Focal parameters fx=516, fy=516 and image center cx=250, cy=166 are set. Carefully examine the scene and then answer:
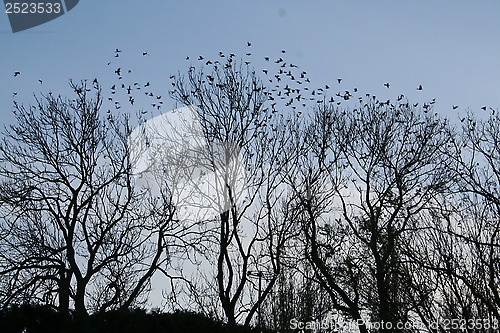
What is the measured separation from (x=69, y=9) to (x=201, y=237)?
10105 millimetres

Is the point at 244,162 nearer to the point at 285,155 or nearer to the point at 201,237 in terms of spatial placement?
the point at 285,155

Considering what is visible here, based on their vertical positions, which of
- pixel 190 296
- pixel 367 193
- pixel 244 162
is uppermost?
pixel 244 162

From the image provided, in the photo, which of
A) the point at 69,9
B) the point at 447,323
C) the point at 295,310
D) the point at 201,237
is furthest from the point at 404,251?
the point at 201,237

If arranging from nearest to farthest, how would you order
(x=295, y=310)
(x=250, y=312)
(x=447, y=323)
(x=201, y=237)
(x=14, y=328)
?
(x=14, y=328)
(x=447, y=323)
(x=295, y=310)
(x=250, y=312)
(x=201, y=237)

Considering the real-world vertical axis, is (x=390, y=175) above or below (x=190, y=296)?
above

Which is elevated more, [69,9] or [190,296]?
[69,9]

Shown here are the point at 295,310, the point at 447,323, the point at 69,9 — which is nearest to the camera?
the point at 447,323

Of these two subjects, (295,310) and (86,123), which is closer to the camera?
(295,310)

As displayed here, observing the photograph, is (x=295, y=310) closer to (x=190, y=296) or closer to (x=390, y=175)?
(x=190, y=296)

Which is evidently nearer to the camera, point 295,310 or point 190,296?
point 295,310

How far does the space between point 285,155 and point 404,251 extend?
8.76 meters

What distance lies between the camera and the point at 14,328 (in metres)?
Answer: 8.13

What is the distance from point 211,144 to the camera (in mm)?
18328

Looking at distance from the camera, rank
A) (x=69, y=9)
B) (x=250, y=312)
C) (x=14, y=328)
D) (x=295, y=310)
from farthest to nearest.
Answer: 1. (x=250, y=312)
2. (x=295, y=310)
3. (x=69, y=9)
4. (x=14, y=328)
